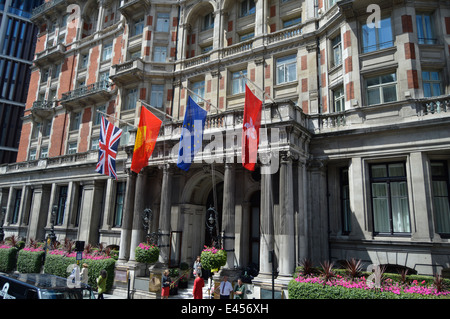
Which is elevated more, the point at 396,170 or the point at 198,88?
the point at 198,88

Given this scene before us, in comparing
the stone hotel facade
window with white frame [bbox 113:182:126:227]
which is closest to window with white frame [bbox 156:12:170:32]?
the stone hotel facade

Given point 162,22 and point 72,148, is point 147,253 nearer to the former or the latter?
point 72,148

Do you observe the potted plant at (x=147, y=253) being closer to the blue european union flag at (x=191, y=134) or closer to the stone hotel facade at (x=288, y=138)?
the stone hotel facade at (x=288, y=138)

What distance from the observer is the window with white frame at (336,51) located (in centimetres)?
1981

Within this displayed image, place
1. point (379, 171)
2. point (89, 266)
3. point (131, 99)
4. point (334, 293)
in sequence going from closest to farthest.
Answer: point (334, 293) → point (379, 171) → point (89, 266) → point (131, 99)

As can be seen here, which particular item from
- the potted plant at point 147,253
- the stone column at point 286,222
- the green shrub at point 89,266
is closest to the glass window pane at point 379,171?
the stone column at point 286,222

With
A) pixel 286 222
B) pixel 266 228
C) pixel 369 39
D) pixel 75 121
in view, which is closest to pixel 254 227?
pixel 266 228

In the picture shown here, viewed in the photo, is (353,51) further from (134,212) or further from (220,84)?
(134,212)

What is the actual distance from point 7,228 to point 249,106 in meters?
34.2

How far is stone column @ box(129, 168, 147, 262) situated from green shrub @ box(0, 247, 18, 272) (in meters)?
12.2

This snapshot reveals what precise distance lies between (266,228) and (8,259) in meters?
21.8

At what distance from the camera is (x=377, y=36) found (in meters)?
18.2
